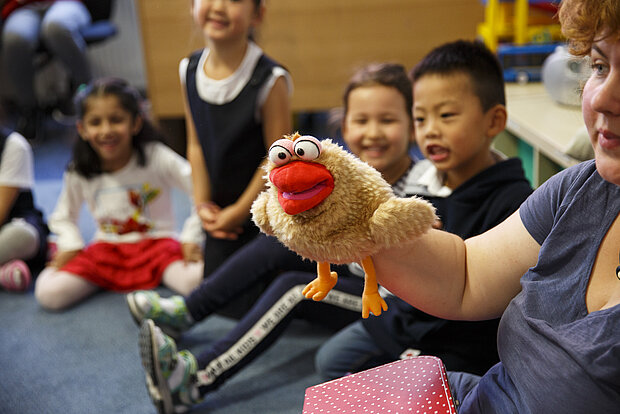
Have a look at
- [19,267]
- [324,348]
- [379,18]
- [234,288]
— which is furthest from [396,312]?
[379,18]

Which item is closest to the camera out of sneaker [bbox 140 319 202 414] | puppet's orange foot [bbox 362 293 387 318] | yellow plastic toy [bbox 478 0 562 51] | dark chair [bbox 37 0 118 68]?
puppet's orange foot [bbox 362 293 387 318]

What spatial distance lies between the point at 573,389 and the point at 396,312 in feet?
1.74

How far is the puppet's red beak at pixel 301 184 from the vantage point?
0.54 metres

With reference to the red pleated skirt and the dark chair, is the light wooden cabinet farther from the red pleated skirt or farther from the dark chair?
the red pleated skirt

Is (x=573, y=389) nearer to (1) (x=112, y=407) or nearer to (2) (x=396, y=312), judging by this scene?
(2) (x=396, y=312)

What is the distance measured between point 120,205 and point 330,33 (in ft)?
3.96

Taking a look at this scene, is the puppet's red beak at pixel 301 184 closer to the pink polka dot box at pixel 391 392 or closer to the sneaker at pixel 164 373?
the pink polka dot box at pixel 391 392

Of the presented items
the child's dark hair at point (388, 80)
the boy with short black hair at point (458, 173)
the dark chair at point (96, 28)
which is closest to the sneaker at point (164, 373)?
the boy with short black hair at point (458, 173)

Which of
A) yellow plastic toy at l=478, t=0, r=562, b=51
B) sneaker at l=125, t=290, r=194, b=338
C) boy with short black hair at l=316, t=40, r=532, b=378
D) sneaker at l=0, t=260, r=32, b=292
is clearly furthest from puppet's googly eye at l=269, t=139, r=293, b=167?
yellow plastic toy at l=478, t=0, r=562, b=51

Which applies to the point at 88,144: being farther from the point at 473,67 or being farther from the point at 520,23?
the point at 520,23

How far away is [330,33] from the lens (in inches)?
101

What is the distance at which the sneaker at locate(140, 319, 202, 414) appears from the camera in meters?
1.17

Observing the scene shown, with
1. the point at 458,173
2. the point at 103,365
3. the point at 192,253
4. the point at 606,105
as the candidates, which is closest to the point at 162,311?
the point at 103,365

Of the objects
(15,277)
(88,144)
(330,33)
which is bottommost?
(15,277)
